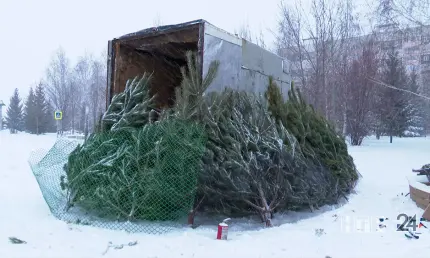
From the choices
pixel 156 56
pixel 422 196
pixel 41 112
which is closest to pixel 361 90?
pixel 156 56

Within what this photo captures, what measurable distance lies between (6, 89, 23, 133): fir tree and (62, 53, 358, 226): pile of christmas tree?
5531cm

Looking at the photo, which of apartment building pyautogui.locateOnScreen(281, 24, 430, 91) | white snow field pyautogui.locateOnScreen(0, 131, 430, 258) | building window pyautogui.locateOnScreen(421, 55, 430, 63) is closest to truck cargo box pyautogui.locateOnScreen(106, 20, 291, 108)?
white snow field pyautogui.locateOnScreen(0, 131, 430, 258)

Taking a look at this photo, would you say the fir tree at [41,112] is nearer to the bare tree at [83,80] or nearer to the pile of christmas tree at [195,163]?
→ the bare tree at [83,80]

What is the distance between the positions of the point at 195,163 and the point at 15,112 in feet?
191

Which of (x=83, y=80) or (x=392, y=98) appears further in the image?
(x=83, y=80)

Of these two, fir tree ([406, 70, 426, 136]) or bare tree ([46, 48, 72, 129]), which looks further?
bare tree ([46, 48, 72, 129])

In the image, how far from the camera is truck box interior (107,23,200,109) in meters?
6.85

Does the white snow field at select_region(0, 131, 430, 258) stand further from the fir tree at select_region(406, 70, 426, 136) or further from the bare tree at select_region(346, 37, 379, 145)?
the fir tree at select_region(406, 70, 426, 136)

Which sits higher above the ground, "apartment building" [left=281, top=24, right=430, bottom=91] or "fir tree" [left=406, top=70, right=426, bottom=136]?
"apartment building" [left=281, top=24, right=430, bottom=91]

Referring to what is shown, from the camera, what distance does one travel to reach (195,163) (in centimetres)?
510

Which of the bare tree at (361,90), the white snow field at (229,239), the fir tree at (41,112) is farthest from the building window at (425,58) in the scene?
the fir tree at (41,112)

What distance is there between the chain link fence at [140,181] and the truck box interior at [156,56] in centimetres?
192

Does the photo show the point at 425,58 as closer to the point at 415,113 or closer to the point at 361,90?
the point at 361,90

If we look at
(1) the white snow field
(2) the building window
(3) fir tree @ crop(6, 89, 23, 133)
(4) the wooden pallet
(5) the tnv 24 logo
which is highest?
(2) the building window
